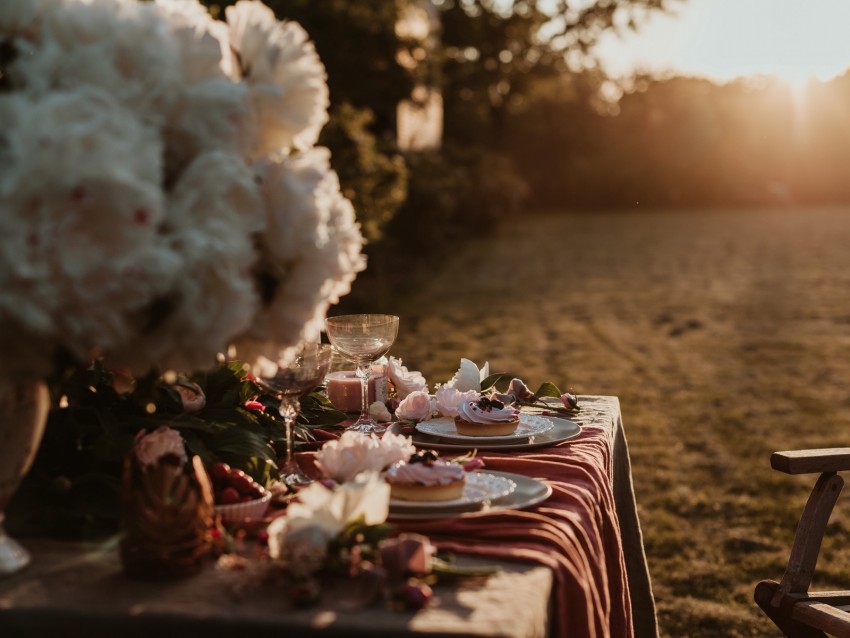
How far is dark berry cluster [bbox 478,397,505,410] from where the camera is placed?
94.2 inches

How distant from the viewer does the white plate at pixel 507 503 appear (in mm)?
1758

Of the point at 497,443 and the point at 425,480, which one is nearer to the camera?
the point at 425,480

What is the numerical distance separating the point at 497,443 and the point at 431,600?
911 mm

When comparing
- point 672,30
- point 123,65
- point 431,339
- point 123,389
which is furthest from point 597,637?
point 672,30

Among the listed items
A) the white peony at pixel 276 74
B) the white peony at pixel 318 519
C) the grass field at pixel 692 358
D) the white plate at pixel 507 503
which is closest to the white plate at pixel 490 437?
the white plate at pixel 507 503

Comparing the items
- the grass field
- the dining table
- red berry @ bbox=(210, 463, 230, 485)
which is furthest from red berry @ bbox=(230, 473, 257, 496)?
the grass field

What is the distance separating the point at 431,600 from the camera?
4.69 ft

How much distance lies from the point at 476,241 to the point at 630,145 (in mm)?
16162

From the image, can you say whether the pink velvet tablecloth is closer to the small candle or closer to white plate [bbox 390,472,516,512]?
white plate [bbox 390,472,516,512]

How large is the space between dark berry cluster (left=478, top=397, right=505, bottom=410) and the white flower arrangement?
0.90 metres

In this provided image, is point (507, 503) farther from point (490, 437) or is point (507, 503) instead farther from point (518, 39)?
point (518, 39)

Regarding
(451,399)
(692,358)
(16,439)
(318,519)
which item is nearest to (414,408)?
(451,399)

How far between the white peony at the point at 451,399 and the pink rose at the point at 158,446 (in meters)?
0.86

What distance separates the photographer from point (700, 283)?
1587 cm
